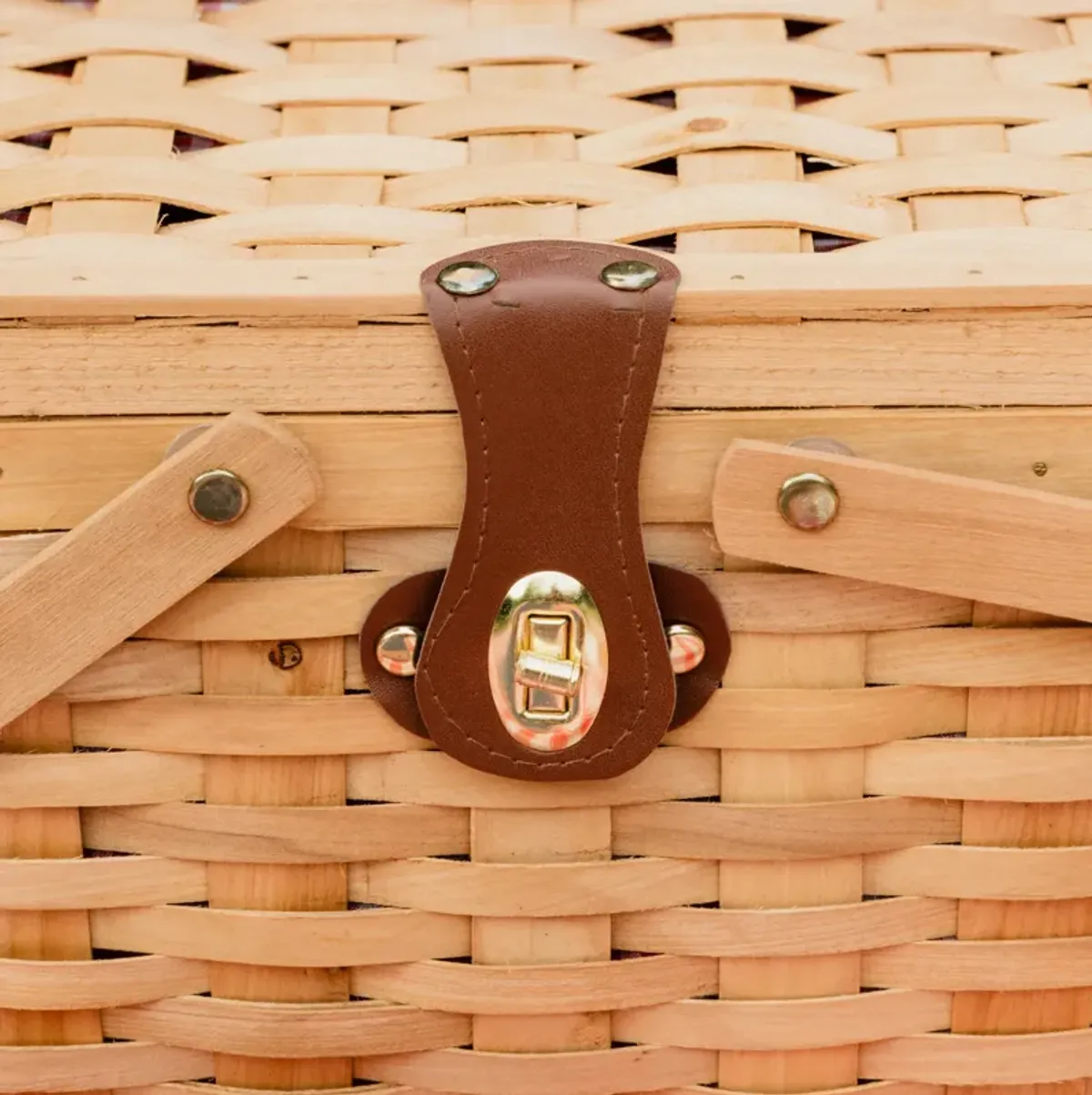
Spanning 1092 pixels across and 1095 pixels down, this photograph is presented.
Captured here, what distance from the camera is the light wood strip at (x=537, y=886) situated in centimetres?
69

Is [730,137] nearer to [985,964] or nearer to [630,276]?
[630,276]

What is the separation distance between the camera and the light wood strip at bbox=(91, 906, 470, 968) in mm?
698

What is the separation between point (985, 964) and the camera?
0.72 metres

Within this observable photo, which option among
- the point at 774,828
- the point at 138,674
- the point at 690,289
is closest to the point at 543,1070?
the point at 774,828

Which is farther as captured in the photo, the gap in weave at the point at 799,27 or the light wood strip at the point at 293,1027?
the gap in weave at the point at 799,27

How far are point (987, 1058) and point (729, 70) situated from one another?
52 cm

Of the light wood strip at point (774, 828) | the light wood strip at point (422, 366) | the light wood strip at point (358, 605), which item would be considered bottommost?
the light wood strip at point (774, 828)

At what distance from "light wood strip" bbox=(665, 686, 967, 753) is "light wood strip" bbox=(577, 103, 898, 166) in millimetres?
270

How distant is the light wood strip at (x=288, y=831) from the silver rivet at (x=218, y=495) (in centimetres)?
14

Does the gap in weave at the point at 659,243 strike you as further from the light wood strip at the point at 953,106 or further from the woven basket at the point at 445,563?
the light wood strip at the point at 953,106

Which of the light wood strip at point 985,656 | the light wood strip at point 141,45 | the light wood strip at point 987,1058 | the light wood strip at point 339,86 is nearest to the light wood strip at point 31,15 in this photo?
the light wood strip at point 141,45

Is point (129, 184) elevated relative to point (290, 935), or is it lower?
elevated

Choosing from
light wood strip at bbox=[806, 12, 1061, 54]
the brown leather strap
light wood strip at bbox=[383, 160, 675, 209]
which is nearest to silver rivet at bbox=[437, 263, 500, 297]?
the brown leather strap

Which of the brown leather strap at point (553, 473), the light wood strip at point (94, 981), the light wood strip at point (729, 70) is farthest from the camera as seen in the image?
the light wood strip at point (729, 70)
